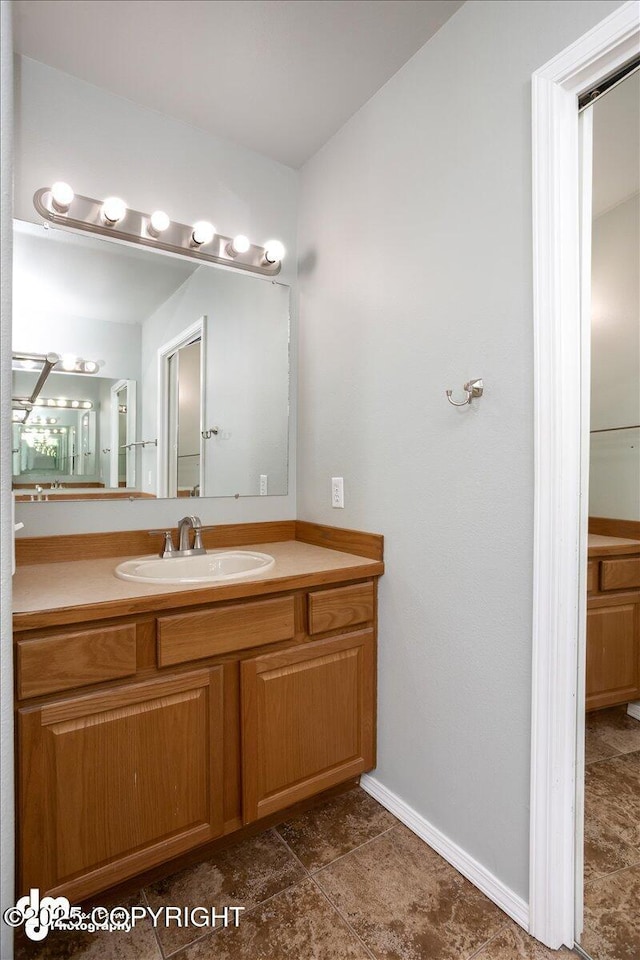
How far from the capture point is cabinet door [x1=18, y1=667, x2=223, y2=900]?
116cm

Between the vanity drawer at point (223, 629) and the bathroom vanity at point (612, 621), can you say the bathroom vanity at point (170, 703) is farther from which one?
the bathroom vanity at point (612, 621)

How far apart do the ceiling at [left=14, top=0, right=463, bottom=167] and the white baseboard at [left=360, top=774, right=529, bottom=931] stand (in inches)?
95.7

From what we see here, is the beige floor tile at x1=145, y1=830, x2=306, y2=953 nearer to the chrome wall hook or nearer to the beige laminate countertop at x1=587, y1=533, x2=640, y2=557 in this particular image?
the beige laminate countertop at x1=587, y1=533, x2=640, y2=557

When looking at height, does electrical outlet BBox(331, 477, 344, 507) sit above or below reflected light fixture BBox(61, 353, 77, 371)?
below

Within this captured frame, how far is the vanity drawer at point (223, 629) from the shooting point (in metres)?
1.33

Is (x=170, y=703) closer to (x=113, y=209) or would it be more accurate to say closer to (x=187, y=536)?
(x=187, y=536)

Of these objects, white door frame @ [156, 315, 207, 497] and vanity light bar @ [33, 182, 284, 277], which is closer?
vanity light bar @ [33, 182, 284, 277]

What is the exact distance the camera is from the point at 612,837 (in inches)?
47.2

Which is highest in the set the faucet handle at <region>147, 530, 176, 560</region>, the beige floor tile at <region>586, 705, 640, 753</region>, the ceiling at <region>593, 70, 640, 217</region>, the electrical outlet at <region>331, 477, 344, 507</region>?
the ceiling at <region>593, 70, 640, 217</region>

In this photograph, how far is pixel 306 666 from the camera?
1.58m

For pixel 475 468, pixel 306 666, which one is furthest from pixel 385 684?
pixel 475 468

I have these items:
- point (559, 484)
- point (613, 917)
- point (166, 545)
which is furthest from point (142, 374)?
point (613, 917)

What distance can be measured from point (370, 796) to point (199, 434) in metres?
1.48

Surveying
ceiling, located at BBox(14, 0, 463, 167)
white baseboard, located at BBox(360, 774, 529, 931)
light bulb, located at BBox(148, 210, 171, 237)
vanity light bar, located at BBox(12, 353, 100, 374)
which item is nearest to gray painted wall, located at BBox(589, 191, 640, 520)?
ceiling, located at BBox(14, 0, 463, 167)
